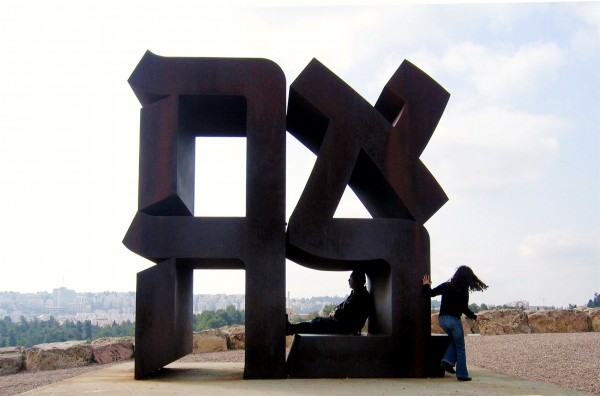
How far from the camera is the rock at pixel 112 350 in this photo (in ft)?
44.6

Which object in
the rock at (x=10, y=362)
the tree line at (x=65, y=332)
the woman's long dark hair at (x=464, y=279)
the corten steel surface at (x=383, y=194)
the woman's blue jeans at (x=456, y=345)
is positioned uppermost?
the corten steel surface at (x=383, y=194)

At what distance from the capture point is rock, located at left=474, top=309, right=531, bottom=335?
667 inches

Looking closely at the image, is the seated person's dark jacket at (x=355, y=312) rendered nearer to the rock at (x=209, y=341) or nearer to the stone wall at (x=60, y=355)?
the rock at (x=209, y=341)

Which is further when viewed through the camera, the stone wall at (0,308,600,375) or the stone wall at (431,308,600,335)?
the stone wall at (431,308,600,335)

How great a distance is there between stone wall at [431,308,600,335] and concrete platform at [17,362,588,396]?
8321 millimetres

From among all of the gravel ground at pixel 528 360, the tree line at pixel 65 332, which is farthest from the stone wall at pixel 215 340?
the tree line at pixel 65 332

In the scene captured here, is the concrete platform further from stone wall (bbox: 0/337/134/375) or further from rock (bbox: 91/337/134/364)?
rock (bbox: 91/337/134/364)

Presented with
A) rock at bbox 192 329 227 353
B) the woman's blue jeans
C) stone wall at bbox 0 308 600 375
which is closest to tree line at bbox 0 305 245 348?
stone wall at bbox 0 308 600 375

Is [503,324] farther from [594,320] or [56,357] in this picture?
[56,357]

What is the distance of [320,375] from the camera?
8.41 m

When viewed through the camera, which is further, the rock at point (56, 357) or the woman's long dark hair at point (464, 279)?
the rock at point (56, 357)

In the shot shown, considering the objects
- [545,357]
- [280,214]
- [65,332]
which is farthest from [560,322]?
[65,332]

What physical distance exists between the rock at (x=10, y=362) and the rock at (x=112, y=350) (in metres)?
1.41

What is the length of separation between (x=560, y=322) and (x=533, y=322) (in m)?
0.67
